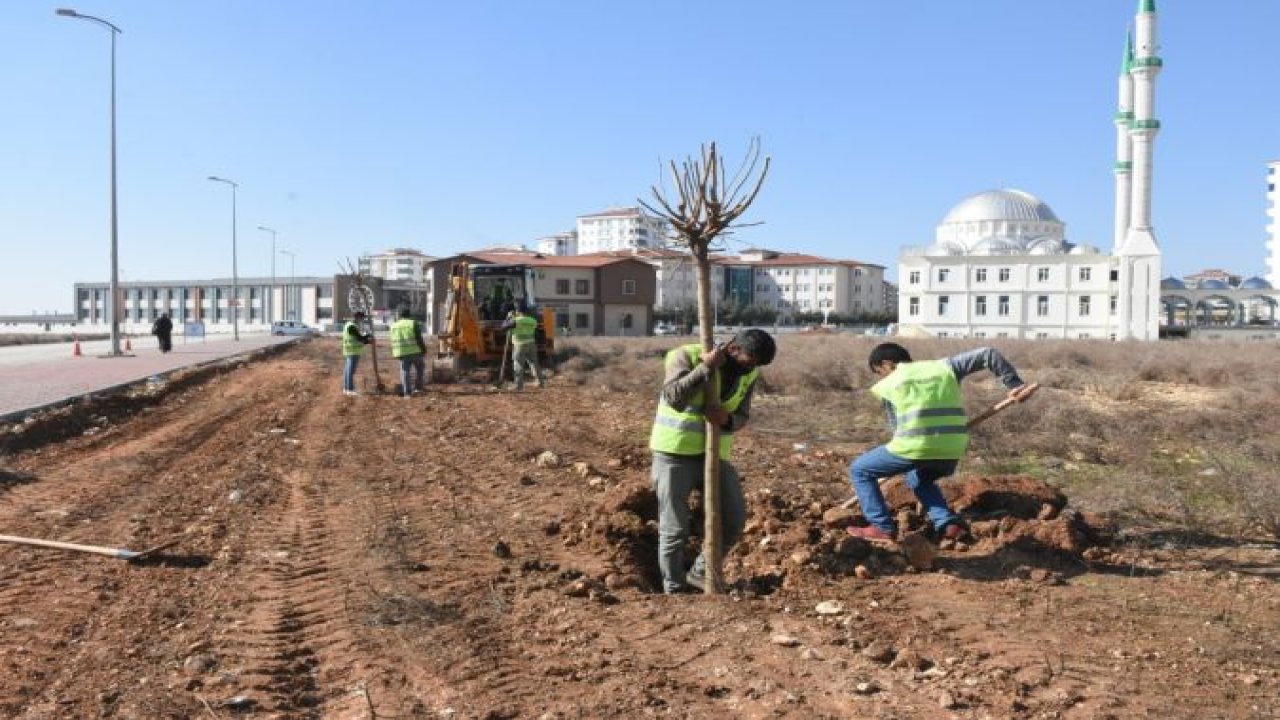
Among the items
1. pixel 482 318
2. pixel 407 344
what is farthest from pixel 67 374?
pixel 407 344

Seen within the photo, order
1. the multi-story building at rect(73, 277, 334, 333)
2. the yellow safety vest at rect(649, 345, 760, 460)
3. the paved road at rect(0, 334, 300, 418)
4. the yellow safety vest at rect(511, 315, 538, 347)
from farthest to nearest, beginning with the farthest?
1. the multi-story building at rect(73, 277, 334, 333)
2. the yellow safety vest at rect(511, 315, 538, 347)
3. the paved road at rect(0, 334, 300, 418)
4. the yellow safety vest at rect(649, 345, 760, 460)

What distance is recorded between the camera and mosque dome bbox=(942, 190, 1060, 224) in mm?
90938

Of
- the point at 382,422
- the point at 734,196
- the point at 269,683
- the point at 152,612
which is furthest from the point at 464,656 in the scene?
the point at 382,422

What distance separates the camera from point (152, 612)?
193 inches

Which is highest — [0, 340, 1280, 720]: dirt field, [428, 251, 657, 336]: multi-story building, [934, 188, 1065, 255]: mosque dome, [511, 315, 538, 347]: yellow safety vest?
[934, 188, 1065, 255]: mosque dome

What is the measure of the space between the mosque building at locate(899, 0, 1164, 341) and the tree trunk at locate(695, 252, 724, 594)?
216 feet

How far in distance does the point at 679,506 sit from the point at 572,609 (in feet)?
2.85

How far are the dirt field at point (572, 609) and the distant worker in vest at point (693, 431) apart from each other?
0.30 m

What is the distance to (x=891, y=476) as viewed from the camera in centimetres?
601

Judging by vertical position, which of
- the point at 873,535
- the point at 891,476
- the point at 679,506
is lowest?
the point at 873,535

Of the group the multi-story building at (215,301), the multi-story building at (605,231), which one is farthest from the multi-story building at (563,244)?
the multi-story building at (215,301)

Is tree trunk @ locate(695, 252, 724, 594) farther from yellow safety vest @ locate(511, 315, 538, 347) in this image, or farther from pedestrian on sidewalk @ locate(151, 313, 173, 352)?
pedestrian on sidewalk @ locate(151, 313, 173, 352)

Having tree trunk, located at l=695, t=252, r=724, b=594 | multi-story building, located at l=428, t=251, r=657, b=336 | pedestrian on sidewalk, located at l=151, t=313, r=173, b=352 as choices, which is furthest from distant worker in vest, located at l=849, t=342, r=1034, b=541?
multi-story building, located at l=428, t=251, r=657, b=336

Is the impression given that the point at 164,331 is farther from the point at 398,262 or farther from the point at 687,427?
the point at 398,262
